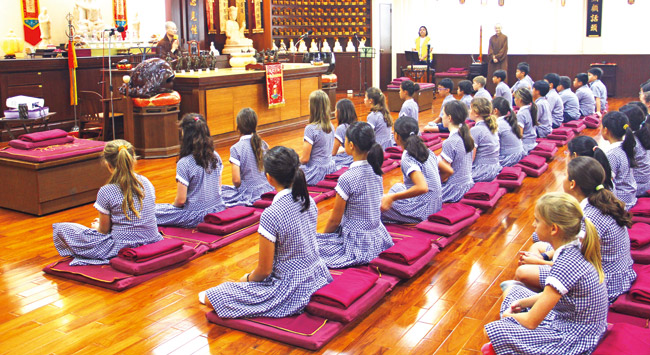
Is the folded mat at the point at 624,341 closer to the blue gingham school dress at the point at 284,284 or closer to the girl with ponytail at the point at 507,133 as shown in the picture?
the blue gingham school dress at the point at 284,284

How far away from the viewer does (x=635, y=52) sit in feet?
44.8

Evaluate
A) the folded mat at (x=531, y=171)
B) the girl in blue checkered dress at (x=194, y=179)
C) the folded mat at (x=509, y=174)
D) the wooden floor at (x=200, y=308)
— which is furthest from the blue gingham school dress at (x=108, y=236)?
the folded mat at (x=531, y=171)

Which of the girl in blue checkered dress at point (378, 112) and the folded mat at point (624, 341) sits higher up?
the girl in blue checkered dress at point (378, 112)

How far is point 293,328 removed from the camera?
3.10 meters

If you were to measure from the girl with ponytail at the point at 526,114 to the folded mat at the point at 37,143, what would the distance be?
4796 mm

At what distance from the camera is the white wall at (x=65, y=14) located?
10.0 m

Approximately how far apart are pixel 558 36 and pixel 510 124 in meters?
9.13

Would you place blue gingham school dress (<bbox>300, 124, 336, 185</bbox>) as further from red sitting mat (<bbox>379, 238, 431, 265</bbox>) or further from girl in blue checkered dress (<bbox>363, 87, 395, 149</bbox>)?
red sitting mat (<bbox>379, 238, 431, 265</bbox>)

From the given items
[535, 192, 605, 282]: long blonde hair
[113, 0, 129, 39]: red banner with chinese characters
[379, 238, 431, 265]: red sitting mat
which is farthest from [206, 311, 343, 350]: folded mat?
[113, 0, 129, 39]: red banner with chinese characters

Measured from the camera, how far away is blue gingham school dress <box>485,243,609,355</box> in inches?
99.4

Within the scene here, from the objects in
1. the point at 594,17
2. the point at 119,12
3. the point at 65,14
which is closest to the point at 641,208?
the point at 65,14

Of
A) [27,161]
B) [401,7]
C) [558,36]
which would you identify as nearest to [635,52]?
[558,36]

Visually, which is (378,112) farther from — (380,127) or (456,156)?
(456,156)

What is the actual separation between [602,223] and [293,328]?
1610 mm
